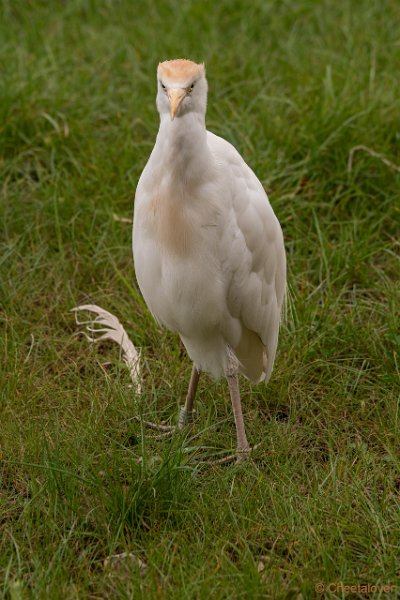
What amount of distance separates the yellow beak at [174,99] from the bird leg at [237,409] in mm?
1237

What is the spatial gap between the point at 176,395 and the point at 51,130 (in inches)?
82.4

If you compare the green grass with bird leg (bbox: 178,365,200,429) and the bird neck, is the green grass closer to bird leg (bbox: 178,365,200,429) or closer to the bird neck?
bird leg (bbox: 178,365,200,429)

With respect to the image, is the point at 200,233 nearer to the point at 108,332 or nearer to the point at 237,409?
the point at 237,409

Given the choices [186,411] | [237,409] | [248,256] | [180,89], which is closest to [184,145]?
[180,89]

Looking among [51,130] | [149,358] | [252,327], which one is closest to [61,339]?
[149,358]

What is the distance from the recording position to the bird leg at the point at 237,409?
4.20 meters

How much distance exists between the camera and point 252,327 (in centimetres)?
412

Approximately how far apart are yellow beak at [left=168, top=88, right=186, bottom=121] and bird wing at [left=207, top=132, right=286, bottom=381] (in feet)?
1.50

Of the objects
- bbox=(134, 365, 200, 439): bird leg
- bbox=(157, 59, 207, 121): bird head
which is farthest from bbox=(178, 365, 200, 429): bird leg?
bbox=(157, 59, 207, 121): bird head

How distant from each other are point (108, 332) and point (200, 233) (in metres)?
1.33

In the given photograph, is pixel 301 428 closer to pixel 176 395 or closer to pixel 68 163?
pixel 176 395

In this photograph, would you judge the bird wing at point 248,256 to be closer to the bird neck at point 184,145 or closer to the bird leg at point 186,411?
the bird neck at point 184,145

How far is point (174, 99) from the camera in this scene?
11.0 feet

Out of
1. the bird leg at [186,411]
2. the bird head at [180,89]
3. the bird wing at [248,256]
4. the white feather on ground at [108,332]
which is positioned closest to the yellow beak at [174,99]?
the bird head at [180,89]
